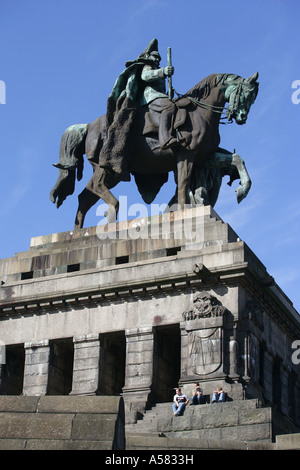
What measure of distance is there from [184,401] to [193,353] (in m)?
3.36

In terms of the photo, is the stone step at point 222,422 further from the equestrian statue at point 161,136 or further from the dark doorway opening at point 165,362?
the equestrian statue at point 161,136

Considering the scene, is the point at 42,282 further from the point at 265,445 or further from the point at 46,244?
the point at 265,445

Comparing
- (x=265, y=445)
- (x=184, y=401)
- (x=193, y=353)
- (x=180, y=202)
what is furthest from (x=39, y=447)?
(x=180, y=202)

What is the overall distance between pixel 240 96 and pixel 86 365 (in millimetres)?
12920

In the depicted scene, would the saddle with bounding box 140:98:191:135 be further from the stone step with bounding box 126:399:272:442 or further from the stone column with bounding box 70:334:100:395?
the stone step with bounding box 126:399:272:442

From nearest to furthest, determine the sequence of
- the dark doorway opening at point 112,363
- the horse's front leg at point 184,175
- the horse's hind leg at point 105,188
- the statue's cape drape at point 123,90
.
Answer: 1. the dark doorway opening at point 112,363
2. the horse's front leg at point 184,175
3. the horse's hind leg at point 105,188
4. the statue's cape drape at point 123,90

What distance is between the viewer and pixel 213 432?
28953 millimetres

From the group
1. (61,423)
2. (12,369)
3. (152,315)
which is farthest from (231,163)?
(61,423)

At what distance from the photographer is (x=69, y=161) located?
140ft

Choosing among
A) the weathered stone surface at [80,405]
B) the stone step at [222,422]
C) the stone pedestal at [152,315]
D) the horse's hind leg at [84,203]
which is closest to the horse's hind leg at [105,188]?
the horse's hind leg at [84,203]

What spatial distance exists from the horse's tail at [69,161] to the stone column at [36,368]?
306 inches

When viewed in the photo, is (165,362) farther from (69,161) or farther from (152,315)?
(69,161)

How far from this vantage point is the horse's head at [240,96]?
132ft

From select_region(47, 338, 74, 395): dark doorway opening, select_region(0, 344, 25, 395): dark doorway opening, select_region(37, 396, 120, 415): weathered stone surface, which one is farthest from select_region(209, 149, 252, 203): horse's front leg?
select_region(37, 396, 120, 415): weathered stone surface
